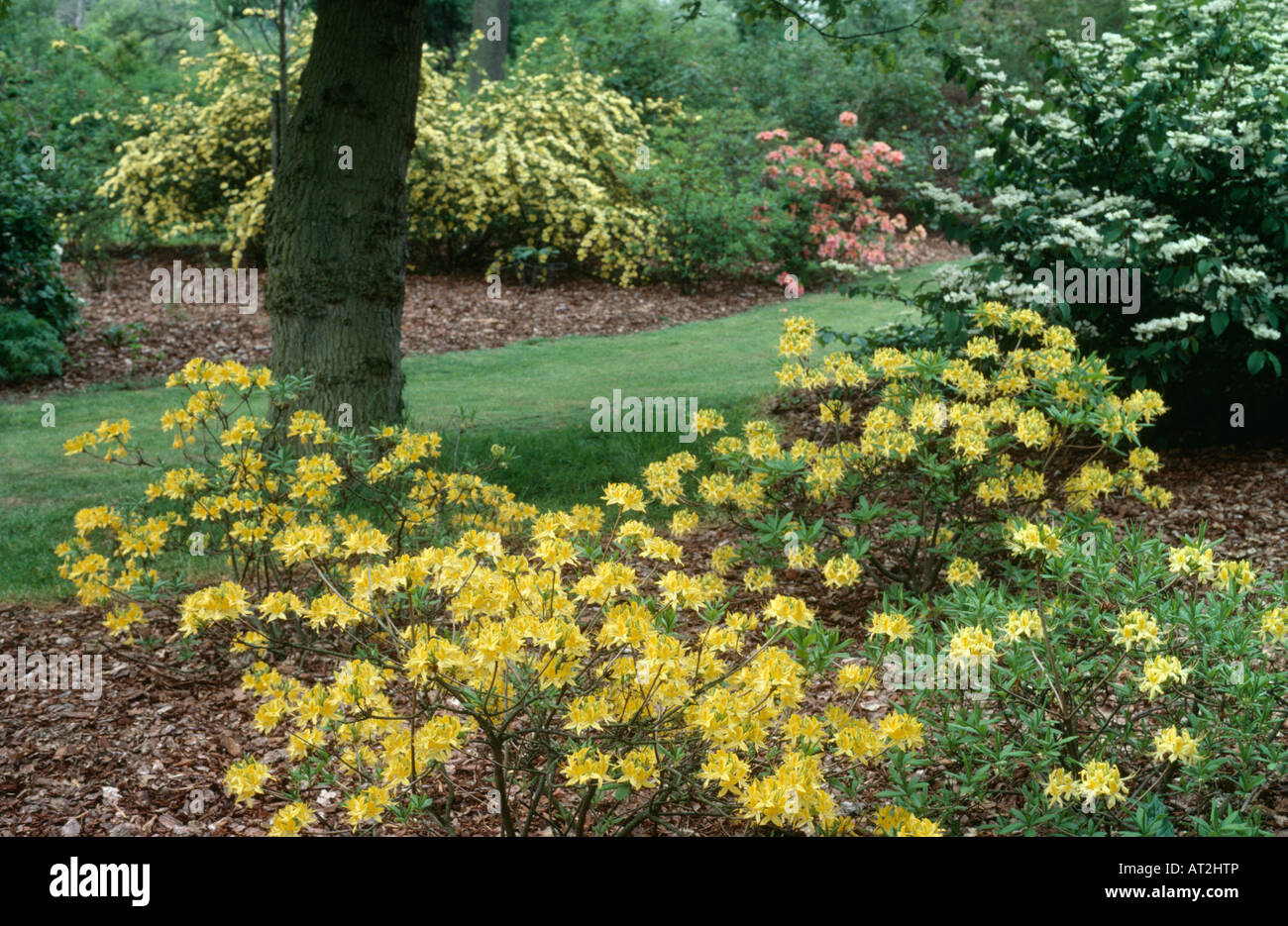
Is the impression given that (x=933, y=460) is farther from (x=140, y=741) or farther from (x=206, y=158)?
(x=206, y=158)

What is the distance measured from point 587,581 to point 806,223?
524 inches

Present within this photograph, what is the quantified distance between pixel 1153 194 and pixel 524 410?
171 inches

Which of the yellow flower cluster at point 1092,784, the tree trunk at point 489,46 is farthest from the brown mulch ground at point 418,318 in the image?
the yellow flower cluster at point 1092,784

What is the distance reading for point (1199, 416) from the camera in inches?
255

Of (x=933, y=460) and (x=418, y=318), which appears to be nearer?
(x=933, y=460)

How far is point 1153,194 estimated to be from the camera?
6.23 meters

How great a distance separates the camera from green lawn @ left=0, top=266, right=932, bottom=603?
6.09m

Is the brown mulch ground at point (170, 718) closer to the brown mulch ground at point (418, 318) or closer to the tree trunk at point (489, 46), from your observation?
the brown mulch ground at point (418, 318)

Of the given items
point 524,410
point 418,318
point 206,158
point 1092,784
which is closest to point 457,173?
point 418,318

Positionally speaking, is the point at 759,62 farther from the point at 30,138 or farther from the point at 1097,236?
the point at 1097,236

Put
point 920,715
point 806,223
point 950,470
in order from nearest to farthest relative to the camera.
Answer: point 920,715, point 950,470, point 806,223

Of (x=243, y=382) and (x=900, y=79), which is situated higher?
(x=900, y=79)

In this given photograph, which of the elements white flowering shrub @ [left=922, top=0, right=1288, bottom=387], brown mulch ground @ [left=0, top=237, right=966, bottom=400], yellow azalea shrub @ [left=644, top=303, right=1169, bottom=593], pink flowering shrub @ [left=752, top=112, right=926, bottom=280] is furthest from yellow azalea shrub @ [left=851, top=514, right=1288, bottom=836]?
pink flowering shrub @ [left=752, top=112, right=926, bottom=280]
